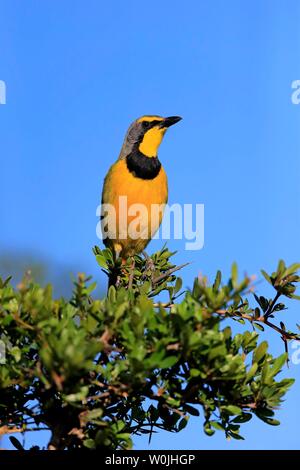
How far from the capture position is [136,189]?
17.3ft

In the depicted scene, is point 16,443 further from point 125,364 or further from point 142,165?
point 142,165

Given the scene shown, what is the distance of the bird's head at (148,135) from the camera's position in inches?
219

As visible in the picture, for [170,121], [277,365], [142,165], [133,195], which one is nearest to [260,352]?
[277,365]

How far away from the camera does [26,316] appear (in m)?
2.43

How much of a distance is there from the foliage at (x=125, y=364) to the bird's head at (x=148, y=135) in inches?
116

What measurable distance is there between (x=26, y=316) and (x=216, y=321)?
0.66m

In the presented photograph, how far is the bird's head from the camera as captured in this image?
5555mm

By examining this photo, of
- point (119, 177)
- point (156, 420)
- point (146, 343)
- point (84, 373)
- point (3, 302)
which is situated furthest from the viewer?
point (119, 177)

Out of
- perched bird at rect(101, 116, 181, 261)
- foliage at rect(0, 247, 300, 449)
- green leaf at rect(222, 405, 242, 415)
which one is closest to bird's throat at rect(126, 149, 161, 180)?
perched bird at rect(101, 116, 181, 261)

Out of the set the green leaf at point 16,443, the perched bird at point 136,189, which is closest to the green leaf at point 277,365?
the green leaf at point 16,443

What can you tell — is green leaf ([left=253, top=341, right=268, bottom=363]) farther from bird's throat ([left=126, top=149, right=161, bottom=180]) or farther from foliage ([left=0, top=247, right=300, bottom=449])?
bird's throat ([left=126, top=149, right=161, bottom=180])

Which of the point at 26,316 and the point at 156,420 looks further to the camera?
the point at 156,420
